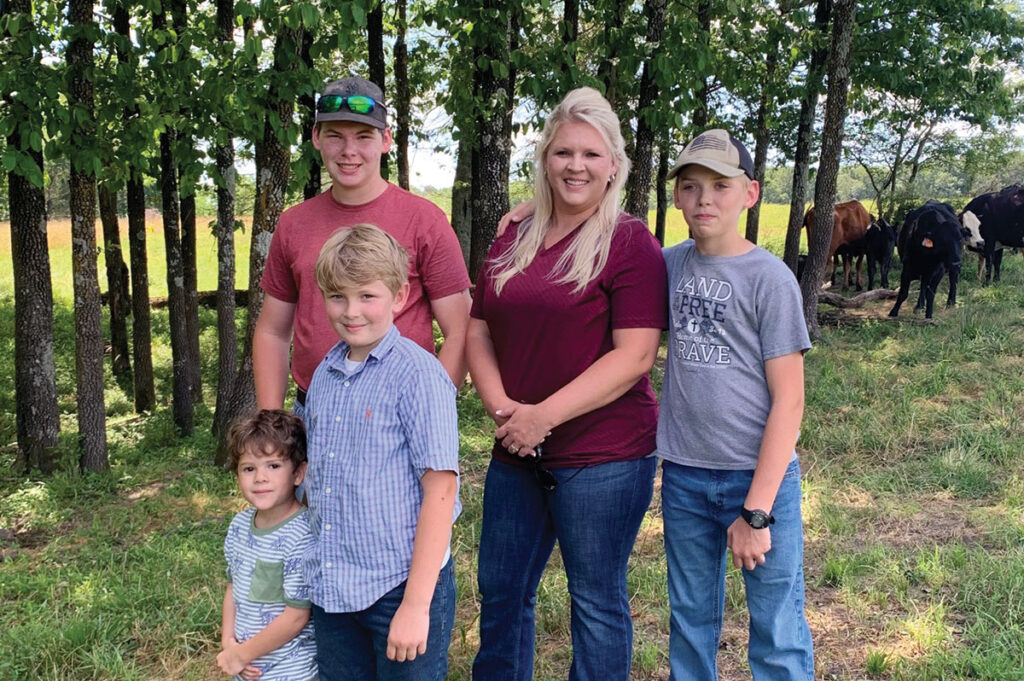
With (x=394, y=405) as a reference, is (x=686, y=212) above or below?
above

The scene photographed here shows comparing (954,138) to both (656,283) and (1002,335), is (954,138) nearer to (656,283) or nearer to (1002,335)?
(1002,335)

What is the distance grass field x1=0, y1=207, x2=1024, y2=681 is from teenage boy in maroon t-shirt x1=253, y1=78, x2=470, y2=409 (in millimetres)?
1646

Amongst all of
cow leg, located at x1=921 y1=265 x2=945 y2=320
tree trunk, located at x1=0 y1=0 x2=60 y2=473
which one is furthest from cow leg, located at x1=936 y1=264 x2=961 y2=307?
tree trunk, located at x1=0 y1=0 x2=60 y2=473

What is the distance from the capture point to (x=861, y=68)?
34.3ft

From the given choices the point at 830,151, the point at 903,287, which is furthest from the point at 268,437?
the point at 903,287

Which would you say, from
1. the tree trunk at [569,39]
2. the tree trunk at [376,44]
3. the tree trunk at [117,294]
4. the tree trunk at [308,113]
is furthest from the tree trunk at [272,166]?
the tree trunk at [117,294]

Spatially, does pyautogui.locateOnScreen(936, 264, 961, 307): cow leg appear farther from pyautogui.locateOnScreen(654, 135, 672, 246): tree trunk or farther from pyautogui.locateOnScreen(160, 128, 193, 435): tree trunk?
pyautogui.locateOnScreen(160, 128, 193, 435): tree trunk

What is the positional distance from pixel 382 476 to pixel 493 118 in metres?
5.46

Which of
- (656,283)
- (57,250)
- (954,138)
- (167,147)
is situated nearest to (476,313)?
(656,283)

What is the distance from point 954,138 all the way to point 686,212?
2321 cm

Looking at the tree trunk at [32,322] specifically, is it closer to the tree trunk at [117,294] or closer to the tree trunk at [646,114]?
the tree trunk at [117,294]

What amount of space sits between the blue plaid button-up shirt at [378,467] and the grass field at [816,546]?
1.63m

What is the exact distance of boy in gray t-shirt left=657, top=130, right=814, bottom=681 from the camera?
7.40 ft

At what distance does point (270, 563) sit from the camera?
2197 mm
